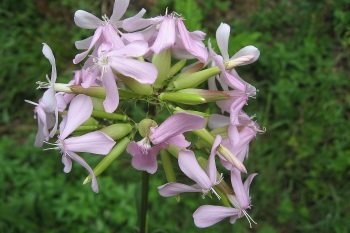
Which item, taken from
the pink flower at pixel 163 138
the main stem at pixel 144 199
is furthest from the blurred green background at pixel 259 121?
the pink flower at pixel 163 138

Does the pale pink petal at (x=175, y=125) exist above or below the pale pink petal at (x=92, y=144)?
above

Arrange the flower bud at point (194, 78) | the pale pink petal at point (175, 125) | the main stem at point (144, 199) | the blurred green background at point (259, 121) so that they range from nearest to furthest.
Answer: the pale pink petal at point (175, 125), the flower bud at point (194, 78), the main stem at point (144, 199), the blurred green background at point (259, 121)

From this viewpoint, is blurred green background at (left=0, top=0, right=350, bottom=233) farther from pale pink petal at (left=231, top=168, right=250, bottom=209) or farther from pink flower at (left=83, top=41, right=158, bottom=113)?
pink flower at (left=83, top=41, right=158, bottom=113)

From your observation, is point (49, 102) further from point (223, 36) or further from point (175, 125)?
point (223, 36)

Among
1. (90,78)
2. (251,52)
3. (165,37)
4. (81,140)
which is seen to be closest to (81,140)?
(81,140)

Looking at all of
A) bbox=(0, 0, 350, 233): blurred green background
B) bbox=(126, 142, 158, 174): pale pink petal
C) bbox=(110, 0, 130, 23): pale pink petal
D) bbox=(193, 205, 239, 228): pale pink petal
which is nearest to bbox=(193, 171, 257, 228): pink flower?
bbox=(193, 205, 239, 228): pale pink petal

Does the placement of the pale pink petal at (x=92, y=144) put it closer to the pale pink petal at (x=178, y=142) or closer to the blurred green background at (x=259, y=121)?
the pale pink petal at (x=178, y=142)
